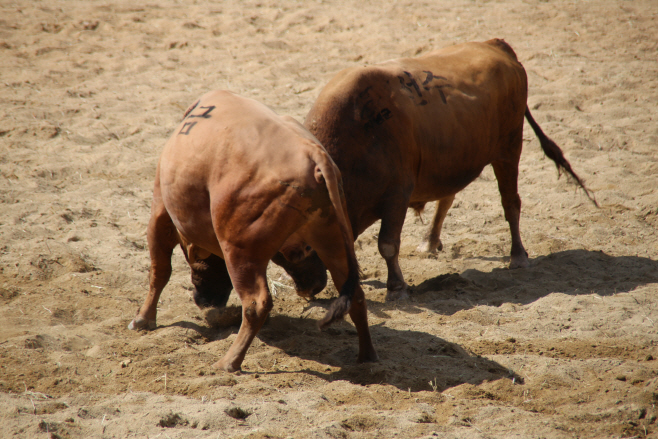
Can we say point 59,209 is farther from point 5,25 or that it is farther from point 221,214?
point 5,25

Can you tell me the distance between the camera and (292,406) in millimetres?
2992

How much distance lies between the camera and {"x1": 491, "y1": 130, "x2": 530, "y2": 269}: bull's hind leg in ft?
17.9

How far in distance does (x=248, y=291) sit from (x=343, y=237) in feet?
2.10

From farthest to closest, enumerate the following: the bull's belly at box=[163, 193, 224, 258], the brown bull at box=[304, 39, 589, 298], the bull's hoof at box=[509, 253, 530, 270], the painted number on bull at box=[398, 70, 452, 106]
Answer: the bull's hoof at box=[509, 253, 530, 270] < the painted number on bull at box=[398, 70, 452, 106] < the brown bull at box=[304, 39, 589, 298] < the bull's belly at box=[163, 193, 224, 258]

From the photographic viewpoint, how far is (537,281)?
16.5 ft

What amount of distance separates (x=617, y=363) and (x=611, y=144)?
4517 mm

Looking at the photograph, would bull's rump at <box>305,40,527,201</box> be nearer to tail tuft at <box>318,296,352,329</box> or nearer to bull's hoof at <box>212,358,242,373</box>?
tail tuft at <box>318,296,352,329</box>

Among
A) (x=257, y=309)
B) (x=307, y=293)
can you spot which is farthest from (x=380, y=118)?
(x=257, y=309)

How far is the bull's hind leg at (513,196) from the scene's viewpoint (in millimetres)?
5457

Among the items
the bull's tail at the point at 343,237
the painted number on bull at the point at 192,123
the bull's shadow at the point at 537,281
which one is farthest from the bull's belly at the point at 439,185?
the painted number on bull at the point at 192,123

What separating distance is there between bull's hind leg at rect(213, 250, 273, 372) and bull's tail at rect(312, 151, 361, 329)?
1.30ft

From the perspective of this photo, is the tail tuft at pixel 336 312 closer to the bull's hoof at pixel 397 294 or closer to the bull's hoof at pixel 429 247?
the bull's hoof at pixel 397 294

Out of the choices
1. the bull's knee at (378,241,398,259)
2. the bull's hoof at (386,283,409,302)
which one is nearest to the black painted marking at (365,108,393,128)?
the bull's knee at (378,241,398,259)

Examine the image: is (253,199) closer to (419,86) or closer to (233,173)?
(233,173)
